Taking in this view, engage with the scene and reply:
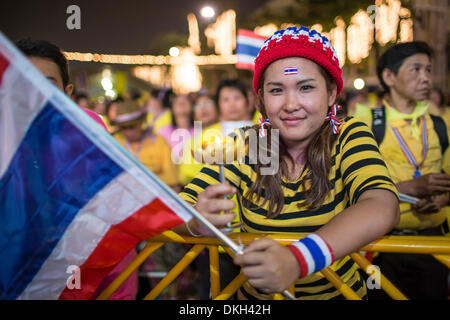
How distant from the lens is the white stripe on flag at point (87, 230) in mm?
1337

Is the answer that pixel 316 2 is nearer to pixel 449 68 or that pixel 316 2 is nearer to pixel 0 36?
pixel 449 68

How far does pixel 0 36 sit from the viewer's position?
3.83ft

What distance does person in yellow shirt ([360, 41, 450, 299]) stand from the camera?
111 inches

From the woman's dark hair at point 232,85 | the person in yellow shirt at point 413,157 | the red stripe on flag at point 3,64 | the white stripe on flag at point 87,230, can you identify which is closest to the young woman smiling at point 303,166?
the white stripe on flag at point 87,230

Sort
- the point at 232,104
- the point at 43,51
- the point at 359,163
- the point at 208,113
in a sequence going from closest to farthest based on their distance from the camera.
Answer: the point at 359,163, the point at 43,51, the point at 232,104, the point at 208,113

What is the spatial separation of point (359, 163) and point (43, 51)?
1.93m

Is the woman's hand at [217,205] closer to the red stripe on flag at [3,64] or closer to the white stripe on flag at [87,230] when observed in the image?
the white stripe on flag at [87,230]

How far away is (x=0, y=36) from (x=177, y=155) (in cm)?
401

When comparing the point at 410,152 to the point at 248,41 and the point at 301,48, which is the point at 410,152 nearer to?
the point at 301,48

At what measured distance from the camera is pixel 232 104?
482 centimetres

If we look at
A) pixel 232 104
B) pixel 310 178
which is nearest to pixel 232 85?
pixel 232 104

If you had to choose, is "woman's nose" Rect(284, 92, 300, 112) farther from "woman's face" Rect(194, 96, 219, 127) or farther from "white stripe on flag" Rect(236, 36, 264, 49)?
"white stripe on flag" Rect(236, 36, 264, 49)

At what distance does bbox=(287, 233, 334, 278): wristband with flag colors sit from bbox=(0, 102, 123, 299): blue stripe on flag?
699 millimetres
